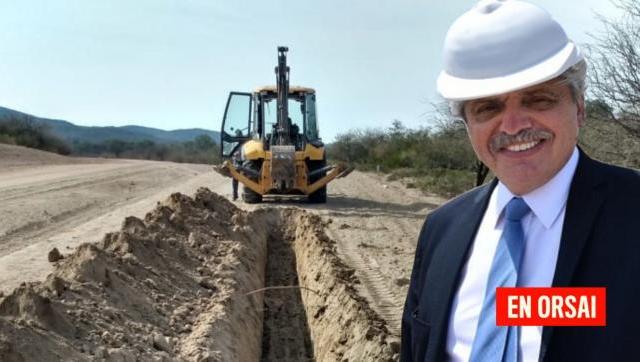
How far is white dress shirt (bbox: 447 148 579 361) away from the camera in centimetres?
169

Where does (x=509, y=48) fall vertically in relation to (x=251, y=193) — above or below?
above

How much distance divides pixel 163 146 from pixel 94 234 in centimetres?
6401

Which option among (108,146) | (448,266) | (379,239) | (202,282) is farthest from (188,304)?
(108,146)

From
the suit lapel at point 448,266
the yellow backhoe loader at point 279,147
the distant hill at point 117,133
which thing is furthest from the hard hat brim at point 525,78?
the distant hill at point 117,133

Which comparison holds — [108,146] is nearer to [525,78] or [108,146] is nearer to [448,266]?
[448,266]

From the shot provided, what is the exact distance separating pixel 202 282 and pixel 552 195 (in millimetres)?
6358

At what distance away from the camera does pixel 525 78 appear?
64.6 inches

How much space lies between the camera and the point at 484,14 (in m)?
1.72

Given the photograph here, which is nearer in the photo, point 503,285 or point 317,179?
point 503,285

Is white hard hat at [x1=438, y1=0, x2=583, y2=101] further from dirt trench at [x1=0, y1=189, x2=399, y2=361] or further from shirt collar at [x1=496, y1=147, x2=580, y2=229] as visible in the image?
dirt trench at [x1=0, y1=189, x2=399, y2=361]

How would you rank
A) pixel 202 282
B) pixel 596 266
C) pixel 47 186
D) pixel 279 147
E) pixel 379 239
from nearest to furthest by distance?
1. pixel 596 266
2. pixel 202 282
3. pixel 379 239
4. pixel 279 147
5. pixel 47 186

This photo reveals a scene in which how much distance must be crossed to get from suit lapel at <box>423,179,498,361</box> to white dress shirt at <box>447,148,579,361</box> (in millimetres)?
18

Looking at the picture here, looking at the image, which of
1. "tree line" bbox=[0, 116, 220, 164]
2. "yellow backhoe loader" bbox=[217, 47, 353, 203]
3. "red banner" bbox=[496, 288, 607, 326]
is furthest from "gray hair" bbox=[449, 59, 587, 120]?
"tree line" bbox=[0, 116, 220, 164]

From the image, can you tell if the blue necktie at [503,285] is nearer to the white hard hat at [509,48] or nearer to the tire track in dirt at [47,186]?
the white hard hat at [509,48]
